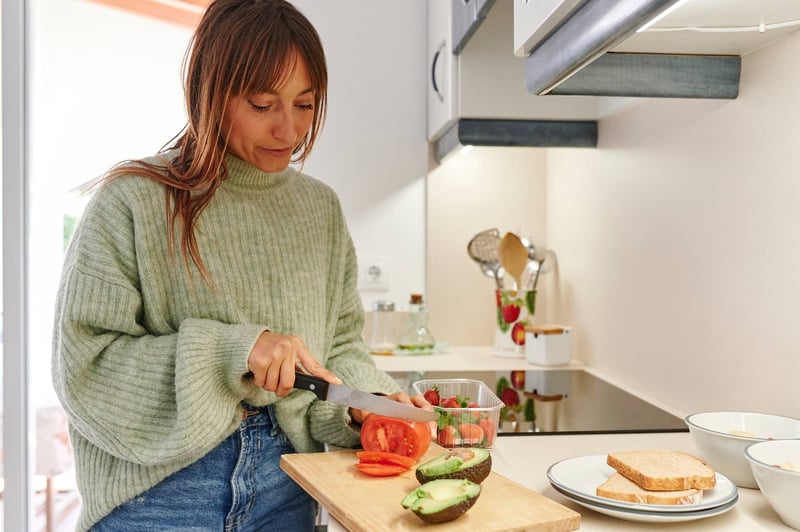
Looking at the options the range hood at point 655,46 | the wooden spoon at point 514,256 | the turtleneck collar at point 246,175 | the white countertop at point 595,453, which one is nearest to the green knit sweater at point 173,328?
the turtleneck collar at point 246,175

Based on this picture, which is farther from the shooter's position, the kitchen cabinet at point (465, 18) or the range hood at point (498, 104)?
the range hood at point (498, 104)

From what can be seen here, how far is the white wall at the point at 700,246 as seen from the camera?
1.09 metres

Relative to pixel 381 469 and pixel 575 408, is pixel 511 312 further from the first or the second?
pixel 381 469

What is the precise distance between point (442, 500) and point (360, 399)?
27cm

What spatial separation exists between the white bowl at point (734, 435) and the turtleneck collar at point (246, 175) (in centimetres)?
64

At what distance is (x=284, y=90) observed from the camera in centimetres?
103

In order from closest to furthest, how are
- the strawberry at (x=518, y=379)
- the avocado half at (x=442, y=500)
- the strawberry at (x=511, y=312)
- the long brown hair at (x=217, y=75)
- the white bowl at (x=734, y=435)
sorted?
the avocado half at (x=442, y=500) < the white bowl at (x=734, y=435) < the long brown hair at (x=217, y=75) < the strawberry at (x=518, y=379) < the strawberry at (x=511, y=312)

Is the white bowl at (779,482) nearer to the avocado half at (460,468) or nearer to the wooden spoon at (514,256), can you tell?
the avocado half at (460,468)

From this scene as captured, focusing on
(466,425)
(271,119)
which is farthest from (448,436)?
(271,119)

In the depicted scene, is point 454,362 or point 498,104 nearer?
point 498,104

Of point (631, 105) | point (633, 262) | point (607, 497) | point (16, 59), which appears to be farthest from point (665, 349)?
point (16, 59)

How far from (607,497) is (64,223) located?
6.02ft

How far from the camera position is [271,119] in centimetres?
104

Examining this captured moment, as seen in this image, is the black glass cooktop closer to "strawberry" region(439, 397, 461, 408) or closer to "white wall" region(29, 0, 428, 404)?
"strawberry" region(439, 397, 461, 408)
